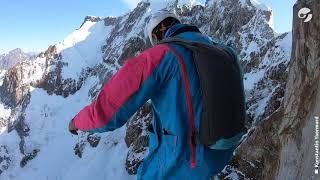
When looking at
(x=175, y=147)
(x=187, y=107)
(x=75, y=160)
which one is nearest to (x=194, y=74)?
(x=187, y=107)

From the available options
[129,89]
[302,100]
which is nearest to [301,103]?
[302,100]

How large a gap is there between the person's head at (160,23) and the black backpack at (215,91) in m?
0.36

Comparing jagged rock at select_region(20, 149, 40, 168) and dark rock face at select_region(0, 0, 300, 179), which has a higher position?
dark rock face at select_region(0, 0, 300, 179)

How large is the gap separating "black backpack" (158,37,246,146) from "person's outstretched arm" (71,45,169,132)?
8.9 inches

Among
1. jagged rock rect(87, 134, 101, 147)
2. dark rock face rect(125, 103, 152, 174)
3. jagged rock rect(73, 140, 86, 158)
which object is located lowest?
jagged rock rect(73, 140, 86, 158)

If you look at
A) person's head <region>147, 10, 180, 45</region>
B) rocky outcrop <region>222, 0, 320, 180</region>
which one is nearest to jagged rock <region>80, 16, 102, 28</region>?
rocky outcrop <region>222, 0, 320, 180</region>

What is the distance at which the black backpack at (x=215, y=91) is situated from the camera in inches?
131

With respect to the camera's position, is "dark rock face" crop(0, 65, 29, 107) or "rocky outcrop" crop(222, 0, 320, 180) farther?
"dark rock face" crop(0, 65, 29, 107)

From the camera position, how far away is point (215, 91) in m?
3.33

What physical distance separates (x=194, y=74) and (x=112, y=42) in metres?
83.5

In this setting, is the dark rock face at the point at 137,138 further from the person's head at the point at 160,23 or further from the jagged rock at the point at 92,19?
the jagged rock at the point at 92,19

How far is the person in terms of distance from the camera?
10.8 feet

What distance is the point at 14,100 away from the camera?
94062 mm

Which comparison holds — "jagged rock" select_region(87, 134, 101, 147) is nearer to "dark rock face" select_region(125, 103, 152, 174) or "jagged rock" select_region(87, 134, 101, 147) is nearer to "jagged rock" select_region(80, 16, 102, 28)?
"dark rock face" select_region(125, 103, 152, 174)
